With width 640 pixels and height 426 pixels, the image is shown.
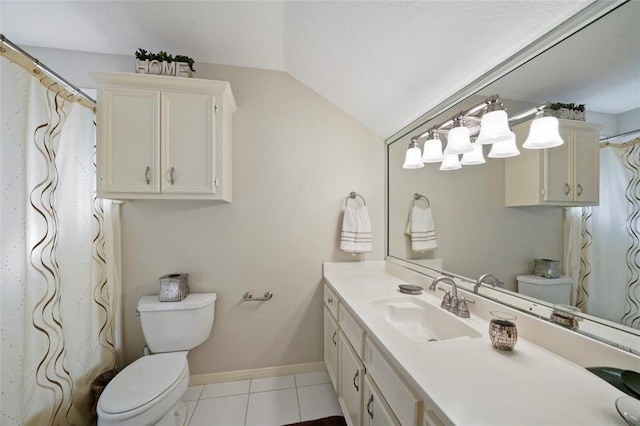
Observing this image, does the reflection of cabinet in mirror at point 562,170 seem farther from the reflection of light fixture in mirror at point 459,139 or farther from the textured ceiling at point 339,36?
the textured ceiling at point 339,36

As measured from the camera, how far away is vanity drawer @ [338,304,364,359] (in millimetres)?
1102

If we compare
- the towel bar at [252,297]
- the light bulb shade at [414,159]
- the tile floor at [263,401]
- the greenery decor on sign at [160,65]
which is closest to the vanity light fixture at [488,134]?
the light bulb shade at [414,159]

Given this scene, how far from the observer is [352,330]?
123 centimetres

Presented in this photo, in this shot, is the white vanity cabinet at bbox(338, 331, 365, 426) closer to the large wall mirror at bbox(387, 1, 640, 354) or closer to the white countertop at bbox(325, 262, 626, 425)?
the white countertop at bbox(325, 262, 626, 425)

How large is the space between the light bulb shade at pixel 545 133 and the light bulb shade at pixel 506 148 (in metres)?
0.09

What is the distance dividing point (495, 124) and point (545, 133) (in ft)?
0.56

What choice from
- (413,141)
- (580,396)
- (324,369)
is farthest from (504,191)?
(324,369)

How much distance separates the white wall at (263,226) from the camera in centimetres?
169

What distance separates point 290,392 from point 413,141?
1.94m

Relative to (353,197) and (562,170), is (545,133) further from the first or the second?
(353,197)

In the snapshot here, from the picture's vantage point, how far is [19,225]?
963mm

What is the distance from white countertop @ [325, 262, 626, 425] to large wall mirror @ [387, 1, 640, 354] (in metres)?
0.17

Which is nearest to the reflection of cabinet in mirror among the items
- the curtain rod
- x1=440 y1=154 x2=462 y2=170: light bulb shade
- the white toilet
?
x1=440 y1=154 x2=462 y2=170: light bulb shade

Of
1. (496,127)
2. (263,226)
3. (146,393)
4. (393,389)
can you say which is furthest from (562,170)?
(146,393)
